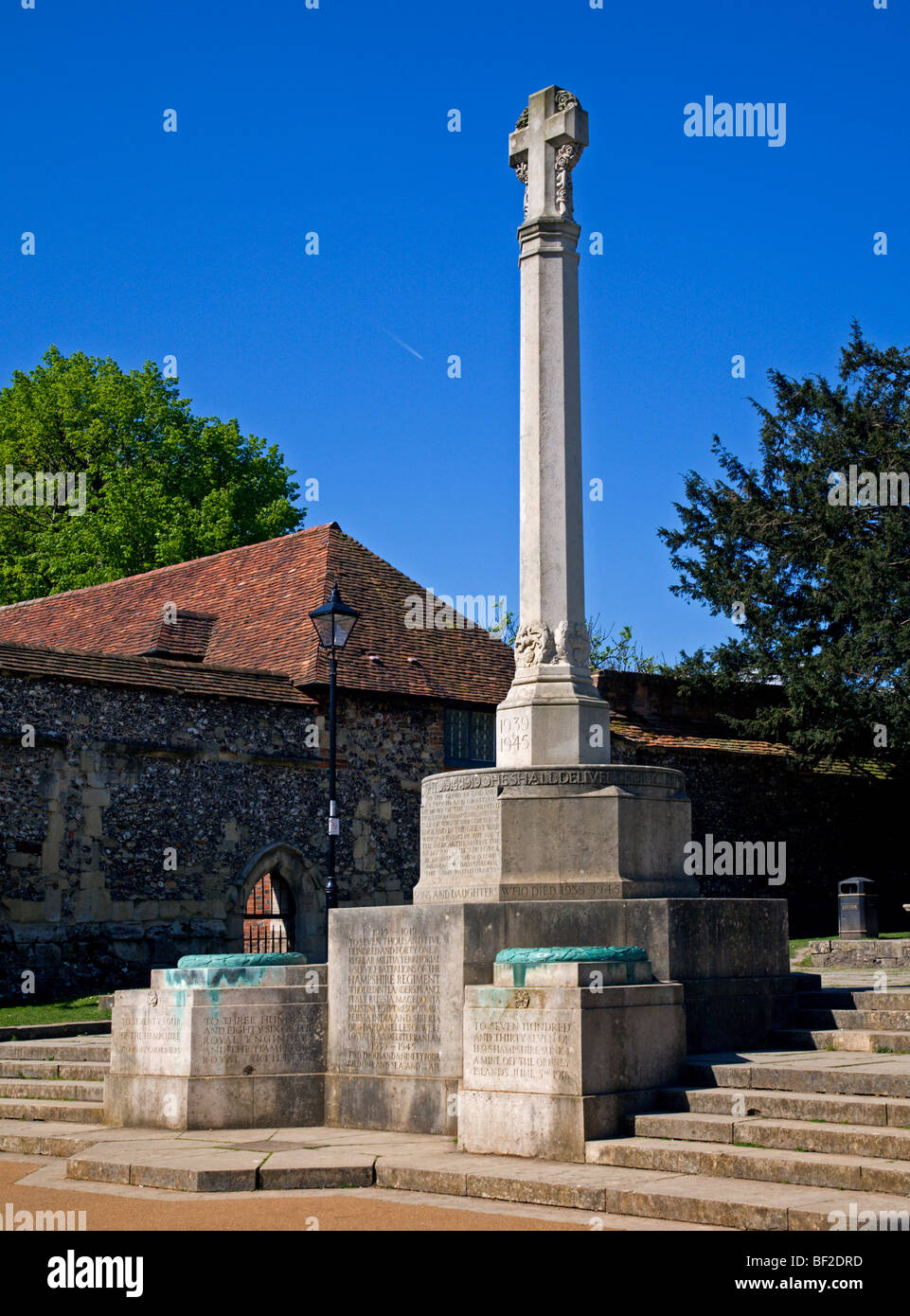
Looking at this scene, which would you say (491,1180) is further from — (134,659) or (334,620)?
(134,659)

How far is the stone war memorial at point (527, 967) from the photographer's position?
26.2 ft

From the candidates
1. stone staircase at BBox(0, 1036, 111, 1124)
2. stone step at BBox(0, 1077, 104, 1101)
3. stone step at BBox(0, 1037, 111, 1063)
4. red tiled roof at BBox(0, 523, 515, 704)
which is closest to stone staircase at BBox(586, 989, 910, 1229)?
stone staircase at BBox(0, 1036, 111, 1124)

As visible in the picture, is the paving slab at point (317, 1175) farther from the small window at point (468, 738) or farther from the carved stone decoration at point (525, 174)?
the small window at point (468, 738)

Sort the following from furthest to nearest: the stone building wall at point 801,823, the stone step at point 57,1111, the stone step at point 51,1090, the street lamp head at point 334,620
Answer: the stone building wall at point 801,823, the street lamp head at point 334,620, the stone step at point 51,1090, the stone step at point 57,1111

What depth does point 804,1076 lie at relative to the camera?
26.1ft

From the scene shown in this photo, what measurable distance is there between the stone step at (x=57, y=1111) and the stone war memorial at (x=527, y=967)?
0.33 meters

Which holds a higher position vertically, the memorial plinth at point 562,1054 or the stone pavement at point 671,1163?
the memorial plinth at point 562,1054

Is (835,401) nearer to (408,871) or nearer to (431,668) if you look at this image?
(431,668)

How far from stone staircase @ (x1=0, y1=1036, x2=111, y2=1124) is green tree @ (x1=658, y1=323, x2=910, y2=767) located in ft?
59.4

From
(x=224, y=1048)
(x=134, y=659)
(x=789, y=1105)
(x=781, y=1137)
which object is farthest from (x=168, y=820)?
(x=781, y=1137)

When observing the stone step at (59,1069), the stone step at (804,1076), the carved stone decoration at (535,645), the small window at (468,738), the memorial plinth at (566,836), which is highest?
the small window at (468,738)

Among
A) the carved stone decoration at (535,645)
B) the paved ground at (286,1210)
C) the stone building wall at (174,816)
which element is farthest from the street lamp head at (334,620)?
the paved ground at (286,1210)
